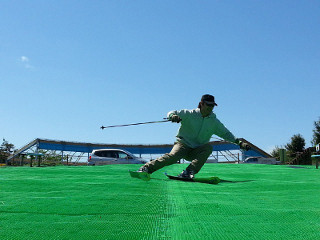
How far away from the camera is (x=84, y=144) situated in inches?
1390

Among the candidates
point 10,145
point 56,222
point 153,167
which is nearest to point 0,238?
point 56,222

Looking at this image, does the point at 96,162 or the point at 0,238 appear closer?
the point at 0,238

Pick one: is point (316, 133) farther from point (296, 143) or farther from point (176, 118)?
point (176, 118)

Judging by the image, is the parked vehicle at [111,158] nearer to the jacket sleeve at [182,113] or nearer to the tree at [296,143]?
the jacket sleeve at [182,113]

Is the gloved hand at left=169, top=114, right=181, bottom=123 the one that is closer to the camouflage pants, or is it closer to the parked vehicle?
the camouflage pants

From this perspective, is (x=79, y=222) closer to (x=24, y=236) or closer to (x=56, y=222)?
(x=56, y=222)

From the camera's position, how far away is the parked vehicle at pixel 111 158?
19.1m

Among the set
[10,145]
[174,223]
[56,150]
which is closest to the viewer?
[174,223]

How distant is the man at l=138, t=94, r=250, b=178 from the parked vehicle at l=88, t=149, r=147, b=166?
13665mm

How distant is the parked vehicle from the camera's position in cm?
1909

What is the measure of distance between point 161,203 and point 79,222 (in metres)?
0.89

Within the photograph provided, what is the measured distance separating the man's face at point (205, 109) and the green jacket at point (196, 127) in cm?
7

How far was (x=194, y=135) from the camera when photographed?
556 centimetres

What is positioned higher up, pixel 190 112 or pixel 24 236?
pixel 190 112
